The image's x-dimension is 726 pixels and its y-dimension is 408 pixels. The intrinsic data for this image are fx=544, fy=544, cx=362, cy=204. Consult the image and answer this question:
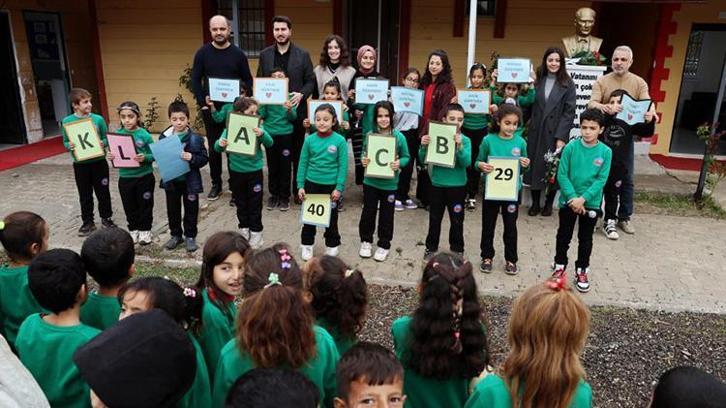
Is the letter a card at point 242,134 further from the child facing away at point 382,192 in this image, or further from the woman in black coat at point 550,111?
the woman in black coat at point 550,111

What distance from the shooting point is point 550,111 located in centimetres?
608

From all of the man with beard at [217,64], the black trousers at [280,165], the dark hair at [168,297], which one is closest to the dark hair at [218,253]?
the dark hair at [168,297]

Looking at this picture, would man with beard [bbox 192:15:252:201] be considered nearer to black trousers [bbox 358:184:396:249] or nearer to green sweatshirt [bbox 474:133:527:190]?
black trousers [bbox 358:184:396:249]

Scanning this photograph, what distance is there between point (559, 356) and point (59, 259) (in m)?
2.03

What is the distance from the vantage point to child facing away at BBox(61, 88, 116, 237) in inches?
211

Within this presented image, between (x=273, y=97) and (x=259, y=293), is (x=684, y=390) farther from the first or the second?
(x=273, y=97)

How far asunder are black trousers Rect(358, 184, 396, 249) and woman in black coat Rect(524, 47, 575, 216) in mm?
2191

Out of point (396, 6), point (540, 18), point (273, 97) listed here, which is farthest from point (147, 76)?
point (540, 18)

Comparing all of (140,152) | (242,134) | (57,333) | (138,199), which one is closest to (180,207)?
(138,199)

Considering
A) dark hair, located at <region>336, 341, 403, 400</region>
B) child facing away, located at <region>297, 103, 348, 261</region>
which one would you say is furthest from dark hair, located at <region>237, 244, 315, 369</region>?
child facing away, located at <region>297, 103, 348, 261</region>

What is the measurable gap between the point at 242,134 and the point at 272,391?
403 centimetres

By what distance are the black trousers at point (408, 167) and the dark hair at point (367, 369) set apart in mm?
4491

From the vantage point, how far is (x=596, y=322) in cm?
425

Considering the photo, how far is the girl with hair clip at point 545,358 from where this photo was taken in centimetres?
185
